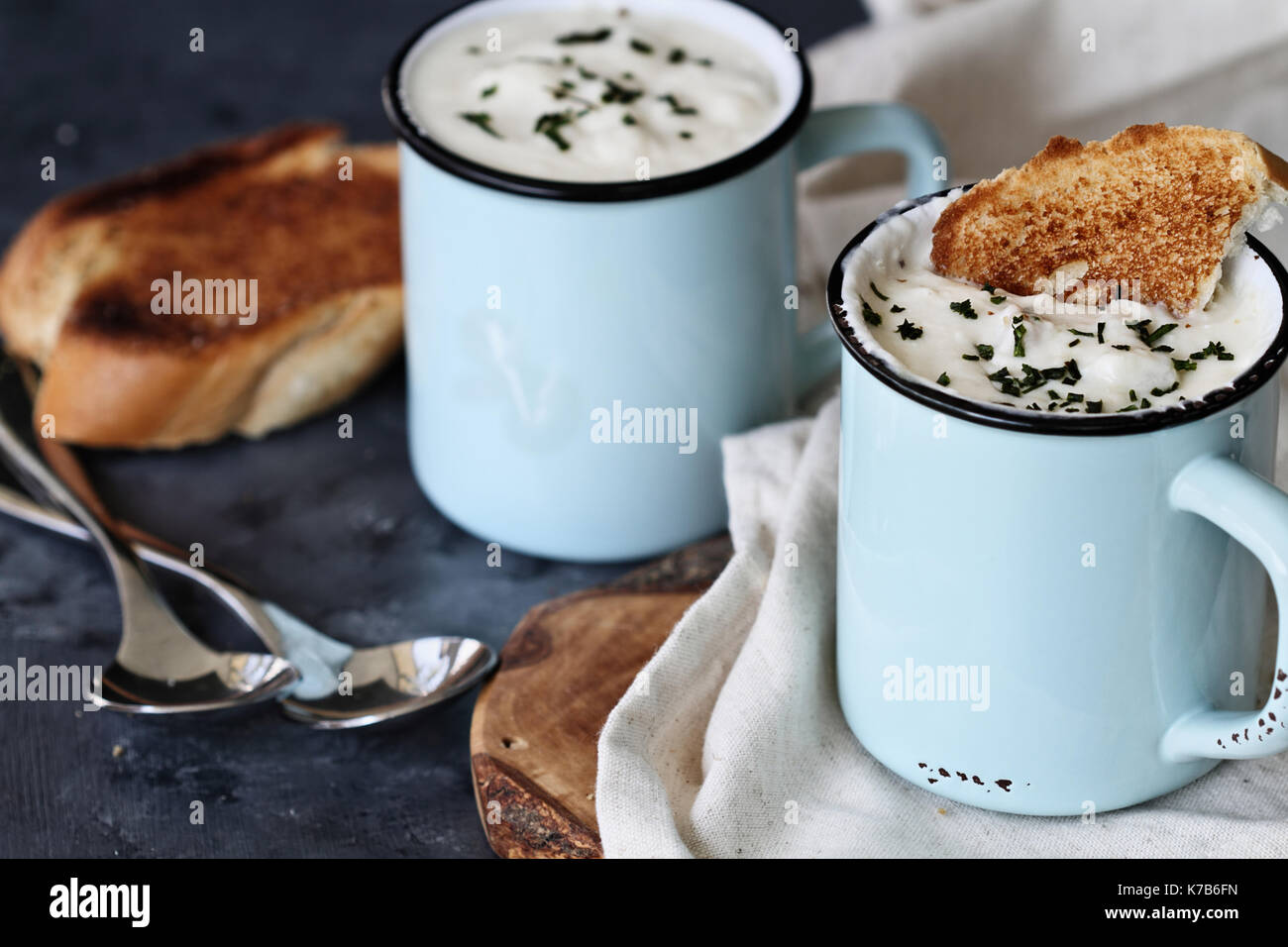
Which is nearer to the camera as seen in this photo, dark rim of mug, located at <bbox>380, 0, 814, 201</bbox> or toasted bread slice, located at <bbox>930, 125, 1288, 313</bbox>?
toasted bread slice, located at <bbox>930, 125, 1288, 313</bbox>

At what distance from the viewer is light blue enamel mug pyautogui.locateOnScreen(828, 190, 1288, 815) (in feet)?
3.23

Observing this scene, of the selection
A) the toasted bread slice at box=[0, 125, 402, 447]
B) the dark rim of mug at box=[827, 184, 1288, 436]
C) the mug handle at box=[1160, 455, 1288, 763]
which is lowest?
the toasted bread slice at box=[0, 125, 402, 447]

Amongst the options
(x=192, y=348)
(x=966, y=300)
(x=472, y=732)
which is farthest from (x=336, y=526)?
(x=966, y=300)

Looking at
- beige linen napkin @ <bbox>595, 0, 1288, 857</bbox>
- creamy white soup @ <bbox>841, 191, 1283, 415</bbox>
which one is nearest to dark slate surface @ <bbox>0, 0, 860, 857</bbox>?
beige linen napkin @ <bbox>595, 0, 1288, 857</bbox>

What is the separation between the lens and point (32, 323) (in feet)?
5.66

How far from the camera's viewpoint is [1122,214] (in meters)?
1.12

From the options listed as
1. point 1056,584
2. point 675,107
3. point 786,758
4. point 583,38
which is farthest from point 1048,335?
point 583,38

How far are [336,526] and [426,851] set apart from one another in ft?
1.46

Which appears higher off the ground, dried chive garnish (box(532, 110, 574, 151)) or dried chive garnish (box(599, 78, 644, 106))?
dried chive garnish (box(599, 78, 644, 106))

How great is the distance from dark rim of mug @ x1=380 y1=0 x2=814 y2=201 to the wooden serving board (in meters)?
0.34

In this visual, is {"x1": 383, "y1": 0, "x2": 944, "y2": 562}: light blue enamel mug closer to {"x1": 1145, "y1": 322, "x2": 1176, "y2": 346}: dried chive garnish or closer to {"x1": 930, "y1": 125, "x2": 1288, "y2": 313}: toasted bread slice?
{"x1": 930, "y1": 125, "x2": 1288, "y2": 313}: toasted bread slice

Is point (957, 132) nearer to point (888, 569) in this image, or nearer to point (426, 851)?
point (888, 569)

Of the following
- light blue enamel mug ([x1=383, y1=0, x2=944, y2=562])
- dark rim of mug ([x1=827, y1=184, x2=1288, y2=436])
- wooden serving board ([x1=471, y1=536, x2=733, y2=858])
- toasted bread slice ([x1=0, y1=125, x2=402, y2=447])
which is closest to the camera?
dark rim of mug ([x1=827, y1=184, x2=1288, y2=436])

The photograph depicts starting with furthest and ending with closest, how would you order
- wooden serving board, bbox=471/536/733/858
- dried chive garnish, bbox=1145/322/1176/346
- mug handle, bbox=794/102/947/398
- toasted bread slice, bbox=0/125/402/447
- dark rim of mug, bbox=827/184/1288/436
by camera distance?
toasted bread slice, bbox=0/125/402/447 < mug handle, bbox=794/102/947/398 < wooden serving board, bbox=471/536/733/858 < dried chive garnish, bbox=1145/322/1176/346 < dark rim of mug, bbox=827/184/1288/436
